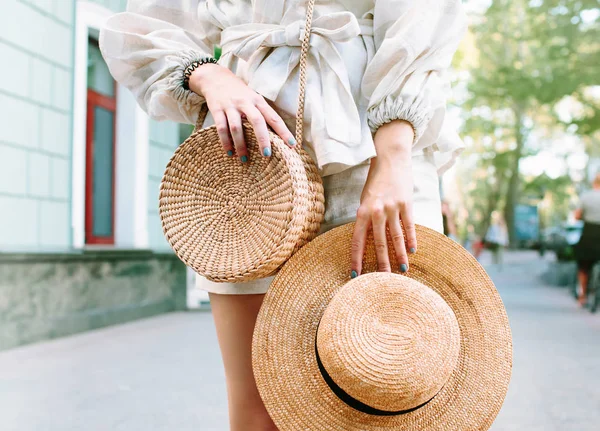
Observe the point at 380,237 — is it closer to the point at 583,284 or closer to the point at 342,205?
the point at 342,205

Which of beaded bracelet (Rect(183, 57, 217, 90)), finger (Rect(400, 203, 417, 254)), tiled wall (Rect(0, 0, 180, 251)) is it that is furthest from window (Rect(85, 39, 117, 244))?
finger (Rect(400, 203, 417, 254))

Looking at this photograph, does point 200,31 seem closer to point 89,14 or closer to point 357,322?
point 357,322

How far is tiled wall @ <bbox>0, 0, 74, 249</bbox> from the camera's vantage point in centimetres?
664

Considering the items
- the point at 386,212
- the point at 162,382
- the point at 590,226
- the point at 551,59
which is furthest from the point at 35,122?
the point at 551,59

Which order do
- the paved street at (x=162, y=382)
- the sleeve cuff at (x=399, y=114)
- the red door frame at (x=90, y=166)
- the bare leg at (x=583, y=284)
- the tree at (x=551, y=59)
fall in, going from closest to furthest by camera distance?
the sleeve cuff at (x=399, y=114) → the paved street at (x=162, y=382) → the red door frame at (x=90, y=166) → the bare leg at (x=583, y=284) → the tree at (x=551, y=59)

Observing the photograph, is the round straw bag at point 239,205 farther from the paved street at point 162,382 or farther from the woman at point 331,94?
the paved street at point 162,382

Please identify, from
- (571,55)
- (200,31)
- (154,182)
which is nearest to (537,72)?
(571,55)

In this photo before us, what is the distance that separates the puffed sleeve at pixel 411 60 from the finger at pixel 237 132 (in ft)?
0.95

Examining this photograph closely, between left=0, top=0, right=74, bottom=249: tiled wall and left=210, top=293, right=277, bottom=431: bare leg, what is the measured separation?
5.46m

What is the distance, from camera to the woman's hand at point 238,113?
4.40 ft

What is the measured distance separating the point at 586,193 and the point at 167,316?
6153mm

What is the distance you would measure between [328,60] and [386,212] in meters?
0.36

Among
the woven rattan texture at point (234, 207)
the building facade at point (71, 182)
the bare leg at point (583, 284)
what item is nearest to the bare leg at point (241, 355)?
the woven rattan texture at point (234, 207)

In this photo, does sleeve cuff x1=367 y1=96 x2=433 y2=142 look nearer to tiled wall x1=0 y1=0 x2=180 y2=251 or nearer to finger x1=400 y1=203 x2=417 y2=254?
finger x1=400 y1=203 x2=417 y2=254
